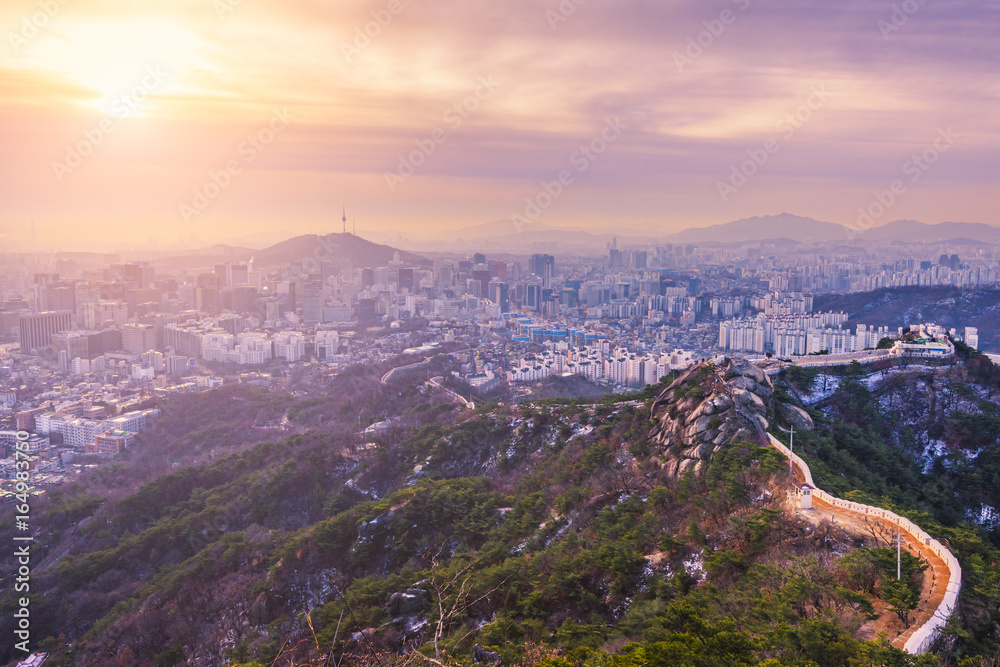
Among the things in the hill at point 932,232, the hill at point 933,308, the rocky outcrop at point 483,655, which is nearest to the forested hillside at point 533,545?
the rocky outcrop at point 483,655

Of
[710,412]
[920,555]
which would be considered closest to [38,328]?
[710,412]

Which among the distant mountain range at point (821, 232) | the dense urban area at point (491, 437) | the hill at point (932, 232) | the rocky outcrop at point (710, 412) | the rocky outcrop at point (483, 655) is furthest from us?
the distant mountain range at point (821, 232)

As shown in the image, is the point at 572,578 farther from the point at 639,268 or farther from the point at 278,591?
the point at 639,268

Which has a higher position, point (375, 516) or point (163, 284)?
point (163, 284)

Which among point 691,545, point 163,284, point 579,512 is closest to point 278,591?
point 579,512

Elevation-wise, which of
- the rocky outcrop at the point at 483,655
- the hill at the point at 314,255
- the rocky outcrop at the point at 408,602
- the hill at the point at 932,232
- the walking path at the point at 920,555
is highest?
the hill at the point at 932,232

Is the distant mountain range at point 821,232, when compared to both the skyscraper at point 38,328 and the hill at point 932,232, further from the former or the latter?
the skyscraper at point 38,328

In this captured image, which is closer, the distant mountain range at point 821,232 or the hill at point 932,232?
the hill at point 932,232
